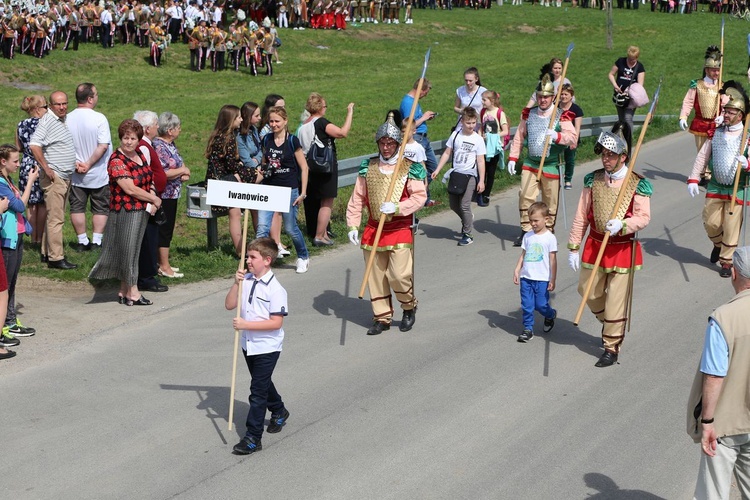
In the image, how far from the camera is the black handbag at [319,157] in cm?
1256

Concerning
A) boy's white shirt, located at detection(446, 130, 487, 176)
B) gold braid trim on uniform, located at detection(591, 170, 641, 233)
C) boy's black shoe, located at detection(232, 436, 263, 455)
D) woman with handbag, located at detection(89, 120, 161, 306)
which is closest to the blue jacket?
woman with handbag, located at detection(89, 120, 161, 306)

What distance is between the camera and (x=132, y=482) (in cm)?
692

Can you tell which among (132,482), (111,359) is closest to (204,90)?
(111,359)

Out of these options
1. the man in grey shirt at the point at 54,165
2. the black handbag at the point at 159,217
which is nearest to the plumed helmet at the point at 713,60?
the black handbag at the point at 159,217

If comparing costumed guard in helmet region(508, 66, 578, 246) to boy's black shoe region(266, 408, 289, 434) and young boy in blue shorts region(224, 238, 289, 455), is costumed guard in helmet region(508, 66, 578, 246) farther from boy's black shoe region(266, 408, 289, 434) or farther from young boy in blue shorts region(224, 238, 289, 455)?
young boy in blue shorts region(224, 238, 289, 455)

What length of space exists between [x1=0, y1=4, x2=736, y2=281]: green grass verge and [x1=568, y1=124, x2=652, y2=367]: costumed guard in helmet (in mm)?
4524

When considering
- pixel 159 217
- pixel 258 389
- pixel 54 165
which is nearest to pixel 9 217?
pixel 159 217

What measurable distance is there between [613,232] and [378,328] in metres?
2.43

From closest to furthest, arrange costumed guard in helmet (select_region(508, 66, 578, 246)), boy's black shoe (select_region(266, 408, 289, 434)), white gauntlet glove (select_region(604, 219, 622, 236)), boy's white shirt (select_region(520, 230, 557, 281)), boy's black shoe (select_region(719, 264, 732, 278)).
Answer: boy's black shoe (select_region(266, 408, 289, 434))
white gauntlet glove (select_region(604, 219, 622, 236))
boy's white shirt (select_region(520, 230, 557, 281))
boy's black shoe (select_region(719, 264, 732, 278))
costumed guard in helmet (select_region(508, 66, 578, 246))

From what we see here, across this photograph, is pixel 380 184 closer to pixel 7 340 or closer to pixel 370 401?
pixel 370 401

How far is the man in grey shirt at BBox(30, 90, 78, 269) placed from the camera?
11.8 metres

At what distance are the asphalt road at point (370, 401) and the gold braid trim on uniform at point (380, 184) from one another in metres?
1.26

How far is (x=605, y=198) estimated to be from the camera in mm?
9234

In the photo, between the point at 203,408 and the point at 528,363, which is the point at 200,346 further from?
the point at 528,363
